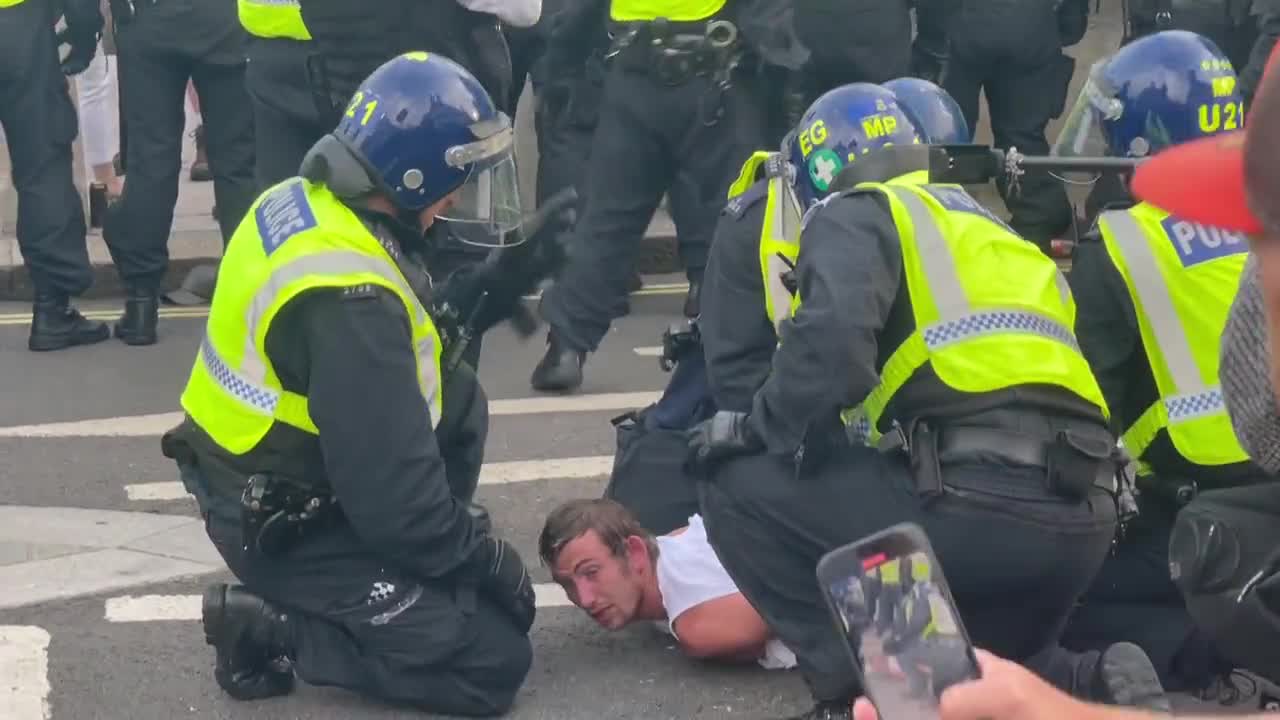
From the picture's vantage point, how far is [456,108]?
435 cm

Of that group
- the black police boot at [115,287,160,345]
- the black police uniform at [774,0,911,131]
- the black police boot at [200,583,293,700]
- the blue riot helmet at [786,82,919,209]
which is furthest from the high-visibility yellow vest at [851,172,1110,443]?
the black police boot at [115,287,160,345]

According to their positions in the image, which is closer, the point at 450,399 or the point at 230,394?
the point at 230,394

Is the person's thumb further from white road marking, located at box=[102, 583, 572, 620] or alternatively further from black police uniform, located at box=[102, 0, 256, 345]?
black police uniform, located at box=[102, 0, 256, 345]

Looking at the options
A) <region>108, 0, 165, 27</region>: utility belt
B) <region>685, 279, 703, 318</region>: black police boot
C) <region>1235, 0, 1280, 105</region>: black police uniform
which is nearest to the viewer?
<region>685, 279, 703, 318</region>: black police boot

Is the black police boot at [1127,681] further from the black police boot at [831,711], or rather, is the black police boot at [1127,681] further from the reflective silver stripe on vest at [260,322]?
the reflective silver stripe on vest at [260,322]

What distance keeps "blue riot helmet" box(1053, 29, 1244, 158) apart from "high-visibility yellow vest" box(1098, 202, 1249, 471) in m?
0.39

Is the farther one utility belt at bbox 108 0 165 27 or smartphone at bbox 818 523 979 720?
utility belt at bbox 108 0 165 27

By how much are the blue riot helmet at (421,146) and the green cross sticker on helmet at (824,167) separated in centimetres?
63

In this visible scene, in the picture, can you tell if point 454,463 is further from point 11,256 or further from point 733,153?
point 11,256

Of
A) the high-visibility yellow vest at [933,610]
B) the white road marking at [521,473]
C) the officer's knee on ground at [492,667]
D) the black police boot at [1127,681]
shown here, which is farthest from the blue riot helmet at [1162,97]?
the high-visibility yellow vest at [933,610]

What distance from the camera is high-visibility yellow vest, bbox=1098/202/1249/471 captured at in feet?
13.2

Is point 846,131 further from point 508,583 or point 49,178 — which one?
point 49,178

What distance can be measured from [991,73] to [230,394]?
4963 mm

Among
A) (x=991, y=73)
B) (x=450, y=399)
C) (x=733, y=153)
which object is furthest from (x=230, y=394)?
(x=991, y=73)
